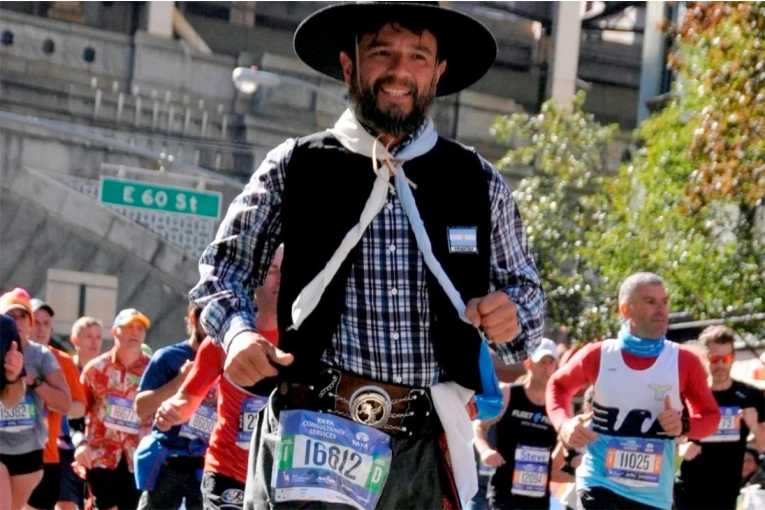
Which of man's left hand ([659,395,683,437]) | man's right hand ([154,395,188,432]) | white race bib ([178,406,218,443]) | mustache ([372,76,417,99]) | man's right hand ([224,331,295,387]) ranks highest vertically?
mustache ([372,76,417,99])

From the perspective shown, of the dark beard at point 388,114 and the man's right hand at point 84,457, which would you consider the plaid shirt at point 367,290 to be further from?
the man's right hand at point 84,457

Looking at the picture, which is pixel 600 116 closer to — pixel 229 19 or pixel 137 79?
pixel 229 19

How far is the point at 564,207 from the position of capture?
23469mm

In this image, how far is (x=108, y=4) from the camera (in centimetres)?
3381

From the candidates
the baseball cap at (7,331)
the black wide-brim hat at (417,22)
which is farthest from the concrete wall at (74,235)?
the black wide-brim hat at (417,22)

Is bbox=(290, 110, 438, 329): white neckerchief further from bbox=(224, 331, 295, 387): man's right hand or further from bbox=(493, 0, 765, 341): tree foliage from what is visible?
bbox=(493, 0, 765, 341): tree foliage

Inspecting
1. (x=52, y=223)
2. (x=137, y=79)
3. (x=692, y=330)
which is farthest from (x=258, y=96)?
(x=692, y=330)

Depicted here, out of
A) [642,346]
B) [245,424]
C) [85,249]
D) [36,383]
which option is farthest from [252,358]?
[85,249]

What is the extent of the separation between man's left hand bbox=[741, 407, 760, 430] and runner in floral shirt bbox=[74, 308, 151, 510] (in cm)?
453

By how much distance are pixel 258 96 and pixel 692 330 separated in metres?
14.8

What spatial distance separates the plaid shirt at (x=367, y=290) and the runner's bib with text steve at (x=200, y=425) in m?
5.59

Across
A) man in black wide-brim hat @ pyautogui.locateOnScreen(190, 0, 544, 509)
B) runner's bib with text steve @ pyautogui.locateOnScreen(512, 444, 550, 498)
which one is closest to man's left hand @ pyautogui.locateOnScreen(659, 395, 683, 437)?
runner's bib with text steve @ pyautogui.locateOnScreen(512, 444, 550, 498)

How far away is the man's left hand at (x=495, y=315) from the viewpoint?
15.9ft

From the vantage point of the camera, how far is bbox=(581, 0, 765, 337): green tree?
14.5 meters
